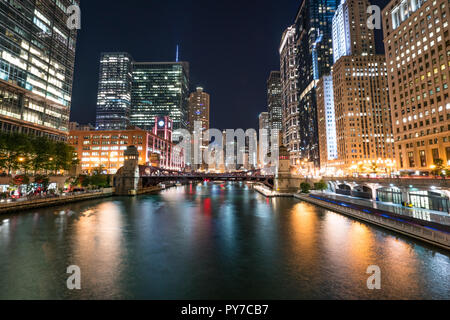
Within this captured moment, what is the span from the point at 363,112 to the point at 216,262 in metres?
145

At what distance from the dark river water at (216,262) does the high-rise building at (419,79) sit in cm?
6035

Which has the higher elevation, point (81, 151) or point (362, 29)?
point (362, 29)

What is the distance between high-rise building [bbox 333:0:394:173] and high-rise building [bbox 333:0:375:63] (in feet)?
57.4

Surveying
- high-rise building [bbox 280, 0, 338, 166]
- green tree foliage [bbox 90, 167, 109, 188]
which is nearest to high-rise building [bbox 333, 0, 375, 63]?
high-rise building [bbox 280, 0, 338, 166]

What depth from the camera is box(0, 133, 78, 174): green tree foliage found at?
47.2 m

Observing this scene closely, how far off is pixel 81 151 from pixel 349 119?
168587 mm

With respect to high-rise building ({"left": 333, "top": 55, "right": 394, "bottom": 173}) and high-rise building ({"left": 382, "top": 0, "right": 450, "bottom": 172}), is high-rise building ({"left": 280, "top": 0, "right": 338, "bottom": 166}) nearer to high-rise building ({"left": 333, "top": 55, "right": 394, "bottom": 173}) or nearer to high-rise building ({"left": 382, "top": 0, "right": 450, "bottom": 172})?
high-rise building ({"left": 333, "top": 55, "right": 394, "bottom": 173})

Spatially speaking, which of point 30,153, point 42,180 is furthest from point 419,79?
point 30,153

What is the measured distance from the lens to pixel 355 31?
148 m

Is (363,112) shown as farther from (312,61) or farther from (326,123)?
(312,61)

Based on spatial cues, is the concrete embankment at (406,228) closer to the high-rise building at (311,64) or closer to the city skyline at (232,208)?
the city skyline at (232,208)
